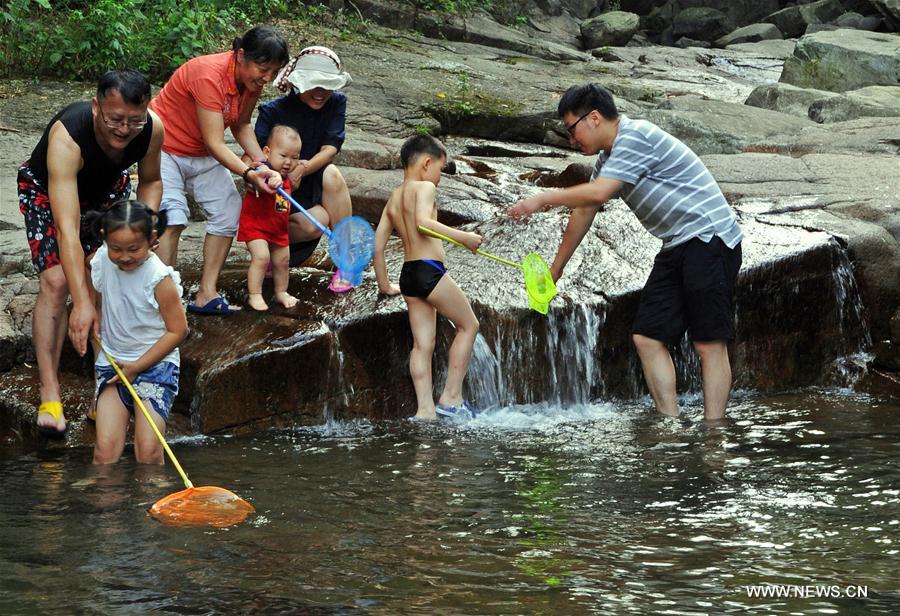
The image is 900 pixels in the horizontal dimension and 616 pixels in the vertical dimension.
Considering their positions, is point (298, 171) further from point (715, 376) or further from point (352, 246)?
point (715, 376)

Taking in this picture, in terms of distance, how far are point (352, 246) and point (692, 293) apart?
196 centimetres

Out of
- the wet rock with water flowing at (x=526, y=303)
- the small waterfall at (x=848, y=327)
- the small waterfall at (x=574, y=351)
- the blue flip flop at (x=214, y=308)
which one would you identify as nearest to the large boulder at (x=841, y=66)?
the wet rock with water flowing at (x=526, y=303)

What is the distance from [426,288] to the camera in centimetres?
599

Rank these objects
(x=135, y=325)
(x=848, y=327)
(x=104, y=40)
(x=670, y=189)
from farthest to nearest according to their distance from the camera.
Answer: (x=104, y=40) < (x=848, y=327) < (x=670, y=189) < (x=135, y=325)

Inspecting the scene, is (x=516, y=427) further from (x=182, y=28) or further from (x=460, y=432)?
(x=182, y=28)

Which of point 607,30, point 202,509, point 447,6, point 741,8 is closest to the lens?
point 202,509

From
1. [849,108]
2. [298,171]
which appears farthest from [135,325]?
[849,108]

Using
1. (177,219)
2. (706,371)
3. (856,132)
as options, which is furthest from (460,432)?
(856,132)

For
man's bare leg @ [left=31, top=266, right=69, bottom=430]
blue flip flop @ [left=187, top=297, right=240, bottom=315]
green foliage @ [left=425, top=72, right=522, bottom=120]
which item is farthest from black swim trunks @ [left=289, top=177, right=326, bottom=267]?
green foliage @ [left=425, top=72, right=522, bottom=120]

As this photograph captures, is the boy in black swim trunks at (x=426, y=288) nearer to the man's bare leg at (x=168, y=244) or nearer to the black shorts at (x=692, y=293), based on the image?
the black shorts at (x=692, y=293)

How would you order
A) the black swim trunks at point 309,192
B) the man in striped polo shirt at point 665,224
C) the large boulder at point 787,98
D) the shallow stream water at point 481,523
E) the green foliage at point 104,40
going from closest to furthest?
the shallow stream water at point 481,523, the man in striped polo shirt at point 665,224, the black swim trunks at point 309,192, the green foliage at point 104,40, the large boulder at point 787,98

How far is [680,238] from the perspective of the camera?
19.0 ft

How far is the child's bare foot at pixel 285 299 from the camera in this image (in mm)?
6164

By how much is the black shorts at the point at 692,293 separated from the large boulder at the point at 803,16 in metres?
23.6
